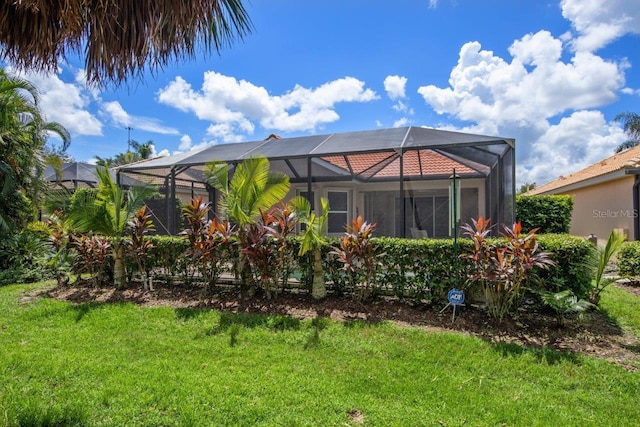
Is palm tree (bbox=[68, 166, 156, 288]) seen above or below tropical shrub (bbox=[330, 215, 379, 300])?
above

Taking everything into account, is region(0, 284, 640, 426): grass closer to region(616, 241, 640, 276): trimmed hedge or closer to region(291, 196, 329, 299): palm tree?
region(291, 196, 329, 299): palm tree

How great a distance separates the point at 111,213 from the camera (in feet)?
21.0

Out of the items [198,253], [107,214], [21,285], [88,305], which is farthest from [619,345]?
[21,285]

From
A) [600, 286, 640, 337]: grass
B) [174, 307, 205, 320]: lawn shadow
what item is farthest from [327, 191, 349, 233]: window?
[600, 286, 640, 337]: grass

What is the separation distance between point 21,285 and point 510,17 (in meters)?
12.2

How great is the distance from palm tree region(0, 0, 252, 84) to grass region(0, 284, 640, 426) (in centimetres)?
276

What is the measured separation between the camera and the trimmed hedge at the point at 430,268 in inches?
176

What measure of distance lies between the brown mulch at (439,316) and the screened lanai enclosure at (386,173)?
137 centimetres

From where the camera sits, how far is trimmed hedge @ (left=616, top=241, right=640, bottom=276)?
6938 mm

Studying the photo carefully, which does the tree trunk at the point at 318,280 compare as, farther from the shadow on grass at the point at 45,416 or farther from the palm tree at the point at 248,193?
the shadow on grass at the point at 45,416

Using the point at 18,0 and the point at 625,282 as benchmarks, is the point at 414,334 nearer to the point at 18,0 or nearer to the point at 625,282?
the point at 18,0

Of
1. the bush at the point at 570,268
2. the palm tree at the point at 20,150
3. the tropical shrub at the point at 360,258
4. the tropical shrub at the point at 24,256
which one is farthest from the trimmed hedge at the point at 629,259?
the palm tree at the point at 20,150

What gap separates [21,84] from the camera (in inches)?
293

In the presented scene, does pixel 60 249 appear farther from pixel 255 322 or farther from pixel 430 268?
pixel 430 268
